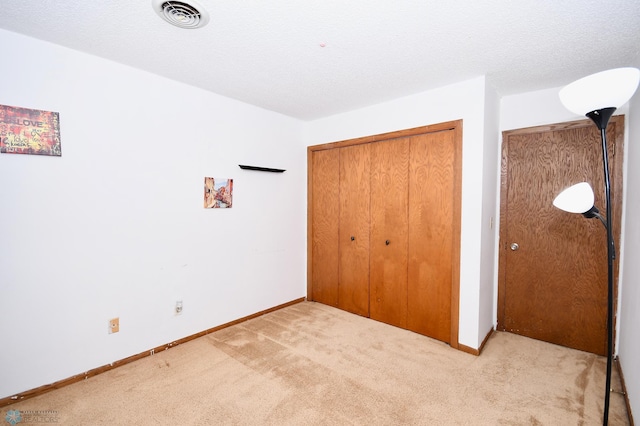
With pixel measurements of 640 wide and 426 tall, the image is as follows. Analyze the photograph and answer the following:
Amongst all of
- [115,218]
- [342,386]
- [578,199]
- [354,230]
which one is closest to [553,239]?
[578,199]

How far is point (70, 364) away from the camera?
2.11 meters

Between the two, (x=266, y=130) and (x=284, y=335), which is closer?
(x=284, y=335)

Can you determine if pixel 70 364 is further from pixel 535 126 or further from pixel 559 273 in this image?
pixel 535 126

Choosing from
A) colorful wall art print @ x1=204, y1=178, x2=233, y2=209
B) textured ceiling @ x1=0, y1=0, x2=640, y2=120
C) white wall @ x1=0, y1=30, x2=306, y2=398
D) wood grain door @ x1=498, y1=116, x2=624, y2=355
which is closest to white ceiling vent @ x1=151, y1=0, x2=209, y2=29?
textured ceiling @ x1=0, y1=0, x2=640, y2=120

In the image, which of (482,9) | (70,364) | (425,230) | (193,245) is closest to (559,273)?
(425,230)

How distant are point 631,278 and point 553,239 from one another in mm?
718

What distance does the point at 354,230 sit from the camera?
11.4ft

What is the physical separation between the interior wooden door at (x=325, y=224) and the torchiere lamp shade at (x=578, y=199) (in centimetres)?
231

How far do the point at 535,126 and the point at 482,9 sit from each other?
1.67 meters

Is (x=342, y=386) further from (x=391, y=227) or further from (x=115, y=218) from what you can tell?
(x=115, y=218)

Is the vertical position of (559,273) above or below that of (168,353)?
above

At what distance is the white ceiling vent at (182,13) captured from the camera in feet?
5.12

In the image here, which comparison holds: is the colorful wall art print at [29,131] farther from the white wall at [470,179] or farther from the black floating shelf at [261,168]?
the white wall at [470,179]

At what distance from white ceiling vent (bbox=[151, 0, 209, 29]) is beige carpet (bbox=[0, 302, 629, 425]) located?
240 cm
